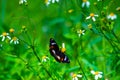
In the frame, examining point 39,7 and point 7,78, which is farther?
point 39,7

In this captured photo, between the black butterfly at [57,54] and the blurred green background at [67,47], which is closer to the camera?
the black butterfly at [57,54]

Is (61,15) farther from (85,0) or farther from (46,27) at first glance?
(85,0)

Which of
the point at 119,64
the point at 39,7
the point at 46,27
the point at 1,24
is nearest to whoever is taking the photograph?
the point at 119,64

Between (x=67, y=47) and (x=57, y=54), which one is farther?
(x=67, y=47)

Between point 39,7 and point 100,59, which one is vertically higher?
point 39,7

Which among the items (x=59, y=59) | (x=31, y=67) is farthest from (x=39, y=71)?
(x=59, y=59)

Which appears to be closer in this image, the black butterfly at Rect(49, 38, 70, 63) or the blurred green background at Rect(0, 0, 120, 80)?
the black butterfly at Rect(49, 38, 70, 63)

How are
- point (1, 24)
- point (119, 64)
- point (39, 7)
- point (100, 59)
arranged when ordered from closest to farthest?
1. point (119, 64)
2. point (100, 59)
3. point (1, 24)
4. point (39, 7)
